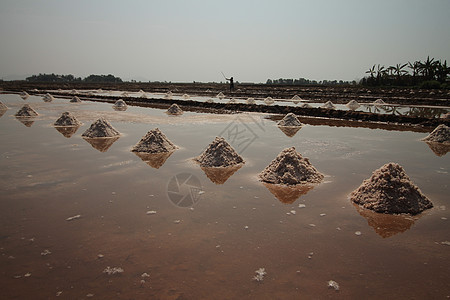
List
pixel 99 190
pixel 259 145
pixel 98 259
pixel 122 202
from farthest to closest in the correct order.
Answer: pixel 259 145 < pixel 99 190 < pixel 122 202 < pixel 98 259

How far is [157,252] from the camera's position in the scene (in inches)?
123

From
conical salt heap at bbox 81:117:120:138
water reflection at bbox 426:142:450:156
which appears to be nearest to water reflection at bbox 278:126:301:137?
water reflection at bbox 426:142:450:156

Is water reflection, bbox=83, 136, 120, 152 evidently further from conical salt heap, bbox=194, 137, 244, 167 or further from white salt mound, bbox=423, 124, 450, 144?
white salt mound, bbox=423, 124, 450, 144

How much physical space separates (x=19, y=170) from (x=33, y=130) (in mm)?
5516

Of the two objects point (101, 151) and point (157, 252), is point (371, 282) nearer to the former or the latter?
point (157, 252)

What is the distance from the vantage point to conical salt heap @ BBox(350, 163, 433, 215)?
417 centimetres

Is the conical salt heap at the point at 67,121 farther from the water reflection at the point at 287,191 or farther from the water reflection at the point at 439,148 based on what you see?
the water reflection at the point at 439,148

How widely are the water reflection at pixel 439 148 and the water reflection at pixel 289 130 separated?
3.94 meters

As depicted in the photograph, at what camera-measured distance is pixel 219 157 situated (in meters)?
6.36

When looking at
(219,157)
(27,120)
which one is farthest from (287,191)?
(27,120)

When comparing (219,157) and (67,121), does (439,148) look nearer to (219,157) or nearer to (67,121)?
(219,157)

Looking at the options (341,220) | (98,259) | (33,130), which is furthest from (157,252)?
(33,130)

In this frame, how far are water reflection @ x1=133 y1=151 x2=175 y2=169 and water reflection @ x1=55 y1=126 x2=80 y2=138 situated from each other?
3.70m

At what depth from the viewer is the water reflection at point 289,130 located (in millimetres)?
10431
